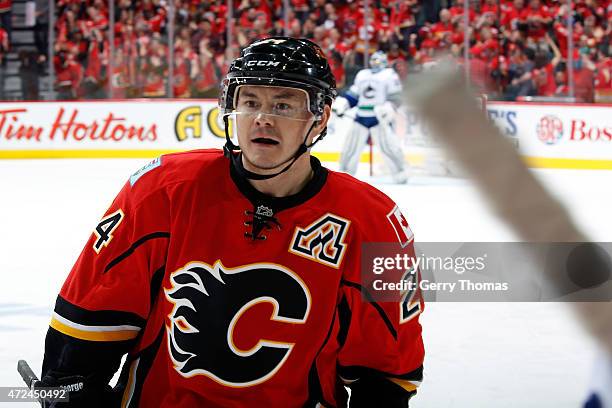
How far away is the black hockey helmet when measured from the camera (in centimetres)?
158

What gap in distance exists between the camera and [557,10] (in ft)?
34.0

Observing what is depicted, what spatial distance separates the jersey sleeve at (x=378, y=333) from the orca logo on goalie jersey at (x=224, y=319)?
95 mm

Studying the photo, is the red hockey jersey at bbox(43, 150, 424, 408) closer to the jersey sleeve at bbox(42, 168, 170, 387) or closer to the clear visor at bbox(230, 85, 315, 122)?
the jersey sleeve at bbox(42, 168, 170, 387)

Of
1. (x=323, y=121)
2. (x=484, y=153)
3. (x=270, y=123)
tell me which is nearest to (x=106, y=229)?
(x=270, y=123)

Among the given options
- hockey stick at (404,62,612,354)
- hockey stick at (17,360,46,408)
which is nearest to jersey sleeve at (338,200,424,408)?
hockey stick at (17,360,46,408)

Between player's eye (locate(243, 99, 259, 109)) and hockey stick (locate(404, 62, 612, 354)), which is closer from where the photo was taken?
hockey stick (locate(404, 62, 612, 354))

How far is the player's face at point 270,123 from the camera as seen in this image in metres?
1.58

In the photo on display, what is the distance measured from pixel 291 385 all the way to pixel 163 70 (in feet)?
30.7

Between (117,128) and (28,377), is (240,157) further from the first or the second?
(117,128)

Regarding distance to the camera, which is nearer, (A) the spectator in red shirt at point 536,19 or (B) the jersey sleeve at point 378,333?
(B) the jersey sleeve at point 378,333

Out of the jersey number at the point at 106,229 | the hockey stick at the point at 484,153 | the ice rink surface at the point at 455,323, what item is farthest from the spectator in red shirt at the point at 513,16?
the hockey stick at the point at 484,153

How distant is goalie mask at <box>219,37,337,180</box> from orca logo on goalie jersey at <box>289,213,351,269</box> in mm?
114

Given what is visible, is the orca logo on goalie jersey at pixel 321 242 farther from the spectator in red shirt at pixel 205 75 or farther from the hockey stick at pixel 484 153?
the spectator in red shirt at pixel 205 75

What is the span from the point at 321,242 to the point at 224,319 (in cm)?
20
